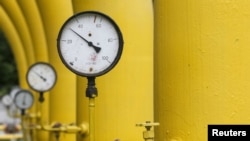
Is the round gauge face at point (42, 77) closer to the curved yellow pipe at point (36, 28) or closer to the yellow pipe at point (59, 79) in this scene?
the yellow pipe at point (59, 79)

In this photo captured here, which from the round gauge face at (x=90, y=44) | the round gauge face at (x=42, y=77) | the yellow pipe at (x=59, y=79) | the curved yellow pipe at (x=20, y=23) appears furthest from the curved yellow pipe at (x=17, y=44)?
the round gauge face at (x=90, y=44)

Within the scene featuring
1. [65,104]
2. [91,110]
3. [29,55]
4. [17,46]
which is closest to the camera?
[91,110]

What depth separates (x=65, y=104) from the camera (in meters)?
8.24

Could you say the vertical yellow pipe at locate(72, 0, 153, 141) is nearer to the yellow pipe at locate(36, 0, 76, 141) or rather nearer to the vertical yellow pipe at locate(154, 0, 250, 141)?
the vertical yellow pipe at locate(154, 0, 250, 141)

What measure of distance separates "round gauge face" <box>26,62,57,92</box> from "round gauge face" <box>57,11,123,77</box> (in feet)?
14.5

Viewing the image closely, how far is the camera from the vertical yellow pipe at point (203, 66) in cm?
255

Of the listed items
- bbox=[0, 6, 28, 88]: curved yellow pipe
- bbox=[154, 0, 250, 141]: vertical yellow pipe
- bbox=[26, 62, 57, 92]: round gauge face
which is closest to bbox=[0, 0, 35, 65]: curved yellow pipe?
bbox=[0, 6, 28, 88]: curved yellow pipe

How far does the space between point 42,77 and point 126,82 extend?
140 inches

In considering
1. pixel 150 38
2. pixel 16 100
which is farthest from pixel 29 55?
pixel 150 38

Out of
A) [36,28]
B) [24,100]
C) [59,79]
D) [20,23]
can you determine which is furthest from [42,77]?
[20,23]

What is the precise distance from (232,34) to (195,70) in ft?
0.72

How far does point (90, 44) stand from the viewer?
3660 millimetres

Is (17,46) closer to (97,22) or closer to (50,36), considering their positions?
(50,36)

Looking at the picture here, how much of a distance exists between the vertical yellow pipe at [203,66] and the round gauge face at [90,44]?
874 millimetres
